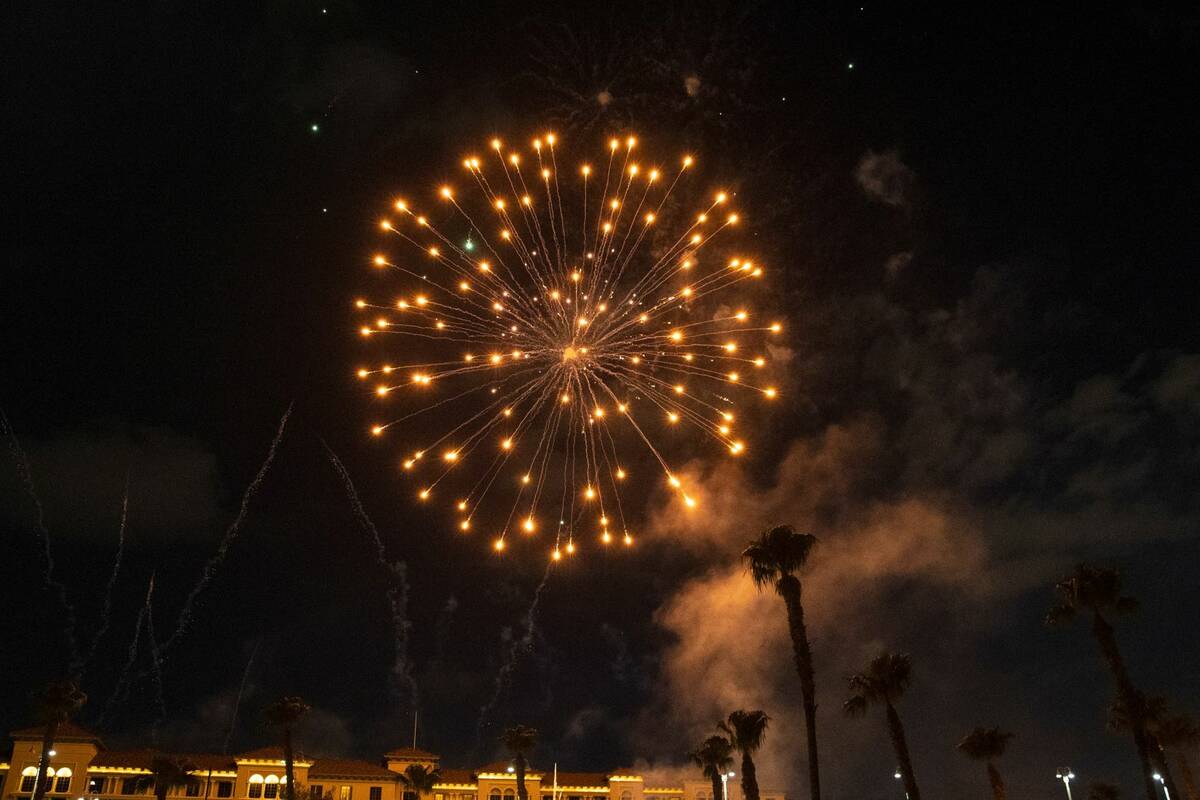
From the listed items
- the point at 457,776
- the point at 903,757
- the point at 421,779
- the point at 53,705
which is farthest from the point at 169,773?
the point at 903,757

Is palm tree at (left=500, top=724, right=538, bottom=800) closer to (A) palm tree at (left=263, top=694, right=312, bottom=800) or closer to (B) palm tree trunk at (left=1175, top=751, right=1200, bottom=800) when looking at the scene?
(A) palm tree at (left=263, top=694, right=312, bottom=800)

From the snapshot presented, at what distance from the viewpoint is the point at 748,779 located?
135 ft

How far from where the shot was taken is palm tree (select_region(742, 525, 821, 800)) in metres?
31.5

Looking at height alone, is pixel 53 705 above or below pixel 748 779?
above

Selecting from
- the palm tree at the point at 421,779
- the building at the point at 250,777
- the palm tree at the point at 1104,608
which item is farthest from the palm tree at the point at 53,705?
the palm tree at the point at 1104,608

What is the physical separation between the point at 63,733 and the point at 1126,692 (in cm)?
6879

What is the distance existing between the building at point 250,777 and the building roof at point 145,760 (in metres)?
0.07

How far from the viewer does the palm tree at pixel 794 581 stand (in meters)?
31.5

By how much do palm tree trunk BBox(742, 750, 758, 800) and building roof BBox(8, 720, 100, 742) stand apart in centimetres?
5071

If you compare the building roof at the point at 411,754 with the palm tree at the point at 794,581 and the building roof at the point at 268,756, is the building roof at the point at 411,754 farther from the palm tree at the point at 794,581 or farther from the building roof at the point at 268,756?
the palm tree at the point at 794,581

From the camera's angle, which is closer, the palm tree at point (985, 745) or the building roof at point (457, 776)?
the palm tree at point (985, 745)

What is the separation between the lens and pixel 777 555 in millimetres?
33594

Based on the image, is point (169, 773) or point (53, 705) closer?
point (53, 705)

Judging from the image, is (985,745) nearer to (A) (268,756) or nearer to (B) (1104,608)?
(B) (1104,608)
